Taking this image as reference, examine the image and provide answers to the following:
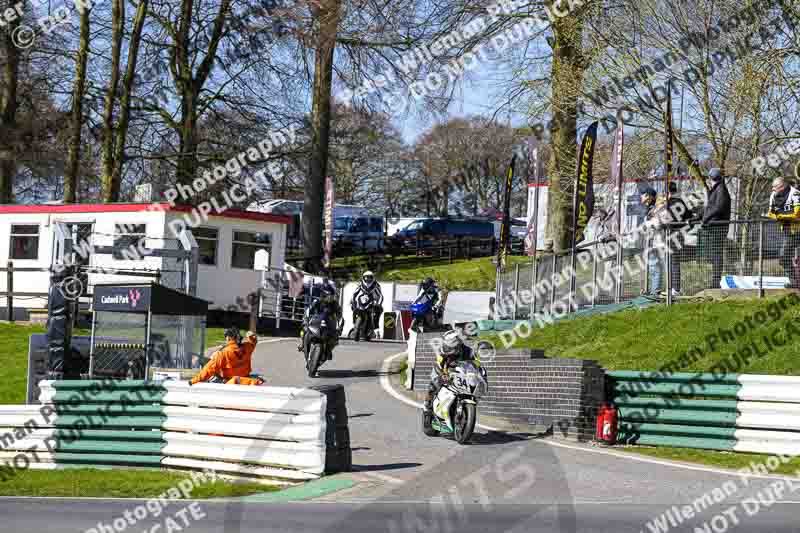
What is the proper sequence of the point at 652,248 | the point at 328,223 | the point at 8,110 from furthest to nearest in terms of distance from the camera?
the point at 8,110 → the point at 328,223 → the point at 652,248

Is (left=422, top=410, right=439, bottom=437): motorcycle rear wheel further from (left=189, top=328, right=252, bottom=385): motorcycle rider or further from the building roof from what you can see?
the building roof

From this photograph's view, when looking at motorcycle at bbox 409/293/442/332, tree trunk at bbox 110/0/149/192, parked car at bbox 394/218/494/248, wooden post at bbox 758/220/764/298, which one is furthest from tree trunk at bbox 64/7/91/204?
wooden post at bbox 758/220/764/298

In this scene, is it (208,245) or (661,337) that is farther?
(208,245)

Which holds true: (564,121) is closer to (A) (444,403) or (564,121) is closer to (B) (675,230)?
(B) (675,230)

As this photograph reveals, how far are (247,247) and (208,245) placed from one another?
4.52 ft

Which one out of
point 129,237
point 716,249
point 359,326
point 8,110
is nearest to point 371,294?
point 359,326

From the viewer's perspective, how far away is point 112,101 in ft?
117

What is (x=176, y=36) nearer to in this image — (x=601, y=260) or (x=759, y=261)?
→ (x=601, y=260)

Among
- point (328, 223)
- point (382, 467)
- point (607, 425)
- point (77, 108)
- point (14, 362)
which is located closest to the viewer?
point (382, 467)

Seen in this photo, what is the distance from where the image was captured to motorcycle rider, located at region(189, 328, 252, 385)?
15633 mm

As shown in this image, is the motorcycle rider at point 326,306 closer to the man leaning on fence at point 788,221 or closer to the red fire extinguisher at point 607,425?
the red fire extinguisher at point 607,425

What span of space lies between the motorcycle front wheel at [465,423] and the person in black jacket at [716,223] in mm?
5792

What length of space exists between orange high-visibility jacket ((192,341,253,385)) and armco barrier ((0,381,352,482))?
1429mm

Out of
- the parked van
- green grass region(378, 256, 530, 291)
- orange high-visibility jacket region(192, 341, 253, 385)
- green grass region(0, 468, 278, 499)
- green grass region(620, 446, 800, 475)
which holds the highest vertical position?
the parked van
